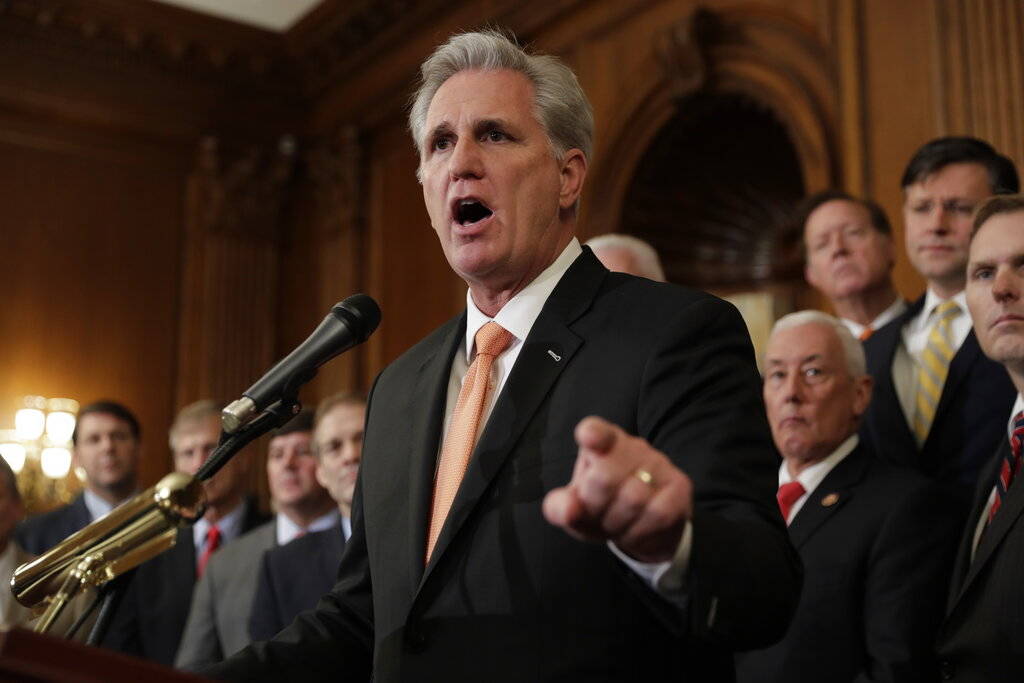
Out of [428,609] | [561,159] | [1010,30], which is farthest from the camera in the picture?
[1010,30]

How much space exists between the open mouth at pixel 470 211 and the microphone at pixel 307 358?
8.8 inches

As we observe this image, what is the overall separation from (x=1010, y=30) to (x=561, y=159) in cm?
341

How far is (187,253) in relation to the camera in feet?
29.2

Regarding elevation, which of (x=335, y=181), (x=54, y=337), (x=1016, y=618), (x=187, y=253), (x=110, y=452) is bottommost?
(x=1016, y=618)

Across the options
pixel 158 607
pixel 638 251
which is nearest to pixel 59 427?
pixel 158 607

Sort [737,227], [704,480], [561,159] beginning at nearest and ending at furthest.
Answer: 1. [704,480]
2. [561,159]
3. [737,227]

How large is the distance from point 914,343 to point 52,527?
3.94m

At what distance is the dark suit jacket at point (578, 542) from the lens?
135cm

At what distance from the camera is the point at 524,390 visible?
5.36 feet

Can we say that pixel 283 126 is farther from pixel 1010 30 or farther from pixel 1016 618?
pixel 1016 618

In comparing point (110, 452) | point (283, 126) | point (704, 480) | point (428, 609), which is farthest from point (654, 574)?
point (283, 126)

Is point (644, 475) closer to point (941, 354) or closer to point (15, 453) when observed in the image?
point (941, 354)

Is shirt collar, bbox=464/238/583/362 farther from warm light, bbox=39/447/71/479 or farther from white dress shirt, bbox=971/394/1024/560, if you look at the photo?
warm light, bbox=39/447/71/479

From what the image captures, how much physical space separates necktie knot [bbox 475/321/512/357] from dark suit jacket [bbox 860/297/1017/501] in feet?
5.06
